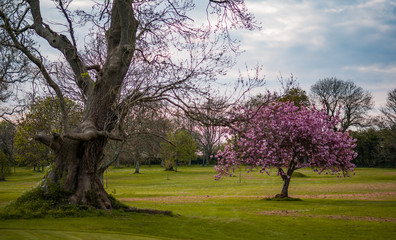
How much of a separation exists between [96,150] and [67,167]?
1.22 metres

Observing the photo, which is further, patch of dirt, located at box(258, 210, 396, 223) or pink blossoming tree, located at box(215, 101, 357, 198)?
pink blossoming tree, located at box(215, 101, 357, 198)

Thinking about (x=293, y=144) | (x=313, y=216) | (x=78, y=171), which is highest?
(x=293, y=144)

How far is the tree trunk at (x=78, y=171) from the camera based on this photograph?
508 inches

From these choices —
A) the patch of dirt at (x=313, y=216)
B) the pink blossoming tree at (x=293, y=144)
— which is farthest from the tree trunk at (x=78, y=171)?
the pink blossoming tree at (x=293, y=144)

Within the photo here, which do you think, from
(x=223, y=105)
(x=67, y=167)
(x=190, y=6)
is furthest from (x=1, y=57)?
(x=223, y=105)

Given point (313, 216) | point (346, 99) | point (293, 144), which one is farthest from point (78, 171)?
point (346, 99)

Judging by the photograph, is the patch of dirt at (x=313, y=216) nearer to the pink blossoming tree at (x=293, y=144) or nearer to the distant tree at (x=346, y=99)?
the pink blossoming tree at (x=293, y=144)

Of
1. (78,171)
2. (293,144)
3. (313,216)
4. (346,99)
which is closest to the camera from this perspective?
(78,171)

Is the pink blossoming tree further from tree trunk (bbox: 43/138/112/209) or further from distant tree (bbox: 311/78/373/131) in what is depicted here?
distant tree (bbox: 311/78/373/131)

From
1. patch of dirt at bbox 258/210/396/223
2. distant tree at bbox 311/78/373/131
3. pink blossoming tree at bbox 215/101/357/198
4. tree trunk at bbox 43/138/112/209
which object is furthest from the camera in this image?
distant tree at bbox 311/78/373/131

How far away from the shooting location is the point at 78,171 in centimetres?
1326

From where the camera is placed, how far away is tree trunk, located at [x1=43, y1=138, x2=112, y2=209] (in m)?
12.9

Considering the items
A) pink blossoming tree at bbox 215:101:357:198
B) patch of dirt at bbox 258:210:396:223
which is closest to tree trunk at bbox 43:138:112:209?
patch of dirt at bbox 258:210:396:223

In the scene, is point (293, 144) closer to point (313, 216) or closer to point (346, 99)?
point (313, 216)
